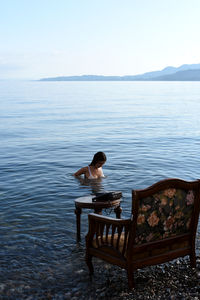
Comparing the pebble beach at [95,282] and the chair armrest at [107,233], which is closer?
the chair armrest at [107,233]

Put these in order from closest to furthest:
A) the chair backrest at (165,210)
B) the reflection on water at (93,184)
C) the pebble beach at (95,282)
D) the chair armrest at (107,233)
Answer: the chair backrest at (165,210) < the chair armrest at (107,233) < the pebble beach at (95,282) < the reflection on water at (93,184)

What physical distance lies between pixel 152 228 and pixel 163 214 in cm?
23

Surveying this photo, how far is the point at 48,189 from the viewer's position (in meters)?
11.3

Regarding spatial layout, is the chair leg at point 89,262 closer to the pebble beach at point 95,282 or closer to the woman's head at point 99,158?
the pebble beach at point 95,282

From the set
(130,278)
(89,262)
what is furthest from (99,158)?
(130,278)

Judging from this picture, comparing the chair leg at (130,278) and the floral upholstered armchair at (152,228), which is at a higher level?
the floral upholstered armchair at (152,228)

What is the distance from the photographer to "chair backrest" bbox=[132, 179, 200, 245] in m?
5.14

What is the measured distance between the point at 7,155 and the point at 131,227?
42.3 feet

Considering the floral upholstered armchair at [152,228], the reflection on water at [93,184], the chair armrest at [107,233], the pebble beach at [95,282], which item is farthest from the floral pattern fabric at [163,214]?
the reflection on water at [93,184]

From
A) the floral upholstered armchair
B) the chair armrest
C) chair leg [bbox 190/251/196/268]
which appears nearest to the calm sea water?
the chair armrest

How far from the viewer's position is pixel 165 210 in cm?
540

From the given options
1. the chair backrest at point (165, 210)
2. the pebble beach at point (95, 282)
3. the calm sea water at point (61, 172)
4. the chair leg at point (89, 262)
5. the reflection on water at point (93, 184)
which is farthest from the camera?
the reflection on water at point (93, 184)

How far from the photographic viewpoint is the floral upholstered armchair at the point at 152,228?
17.1ft

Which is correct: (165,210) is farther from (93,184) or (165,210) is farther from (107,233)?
(93,184)
